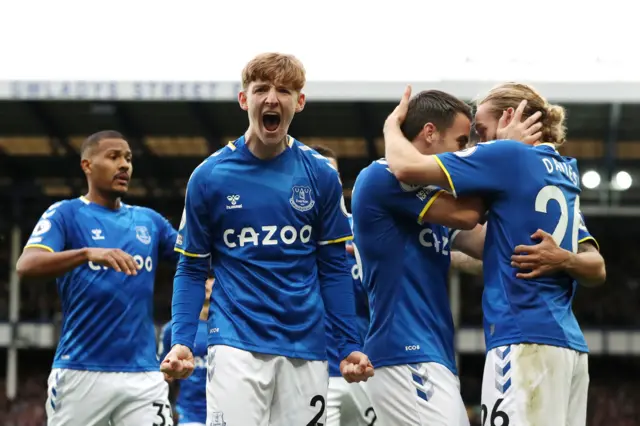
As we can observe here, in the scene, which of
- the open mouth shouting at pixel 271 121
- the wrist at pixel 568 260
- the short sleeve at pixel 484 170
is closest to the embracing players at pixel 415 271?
the short sleeve at pixel 484 170

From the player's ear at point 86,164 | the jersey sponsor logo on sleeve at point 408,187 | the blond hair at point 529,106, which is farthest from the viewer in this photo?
the player's ear at point 86,164

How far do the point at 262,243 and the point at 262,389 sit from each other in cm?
64

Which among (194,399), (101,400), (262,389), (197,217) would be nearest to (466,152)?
(197,217)

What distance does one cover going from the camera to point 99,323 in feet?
22.6

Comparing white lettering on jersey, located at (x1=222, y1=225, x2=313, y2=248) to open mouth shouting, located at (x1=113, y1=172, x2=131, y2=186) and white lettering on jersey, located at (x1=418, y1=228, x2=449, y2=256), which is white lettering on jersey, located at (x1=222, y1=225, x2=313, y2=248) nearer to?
white lettering on jersey, located at (x1=418, y1=228, x2=449, y2=256)

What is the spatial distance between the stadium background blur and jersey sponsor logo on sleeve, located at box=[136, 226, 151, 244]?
11.8 m

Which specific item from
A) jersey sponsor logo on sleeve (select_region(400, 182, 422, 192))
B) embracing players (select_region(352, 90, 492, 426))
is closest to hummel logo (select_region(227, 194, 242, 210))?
embracing players (select_region(352, 90, 492, 426))

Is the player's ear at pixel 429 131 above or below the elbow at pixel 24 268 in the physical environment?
above

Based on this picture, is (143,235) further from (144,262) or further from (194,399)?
(194,399)

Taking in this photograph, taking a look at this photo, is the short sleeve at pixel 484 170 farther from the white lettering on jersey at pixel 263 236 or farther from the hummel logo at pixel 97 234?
the hummel logo at pixel 97 234

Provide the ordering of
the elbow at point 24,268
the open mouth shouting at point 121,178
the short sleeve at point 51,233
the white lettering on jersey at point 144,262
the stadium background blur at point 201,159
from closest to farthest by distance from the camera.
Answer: the elbow at point 24,268 → the short sleeve at point 51,233 → the white lettering on jersey at point 144,262 → the open mouth shouting at point 121,178 → the stadium background blur at point 201,159

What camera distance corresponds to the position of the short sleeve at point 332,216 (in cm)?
482

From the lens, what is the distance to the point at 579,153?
2203cm

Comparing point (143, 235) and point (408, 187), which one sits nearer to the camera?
point (408, 187)
